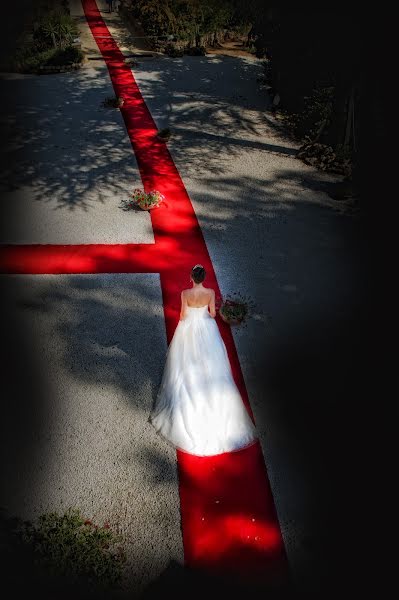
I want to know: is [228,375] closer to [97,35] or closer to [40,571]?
[40,571]

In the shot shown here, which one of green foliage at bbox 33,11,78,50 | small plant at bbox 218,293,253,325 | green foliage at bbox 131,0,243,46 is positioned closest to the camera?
small plant at bbox 218,293,253,325

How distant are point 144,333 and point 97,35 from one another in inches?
839

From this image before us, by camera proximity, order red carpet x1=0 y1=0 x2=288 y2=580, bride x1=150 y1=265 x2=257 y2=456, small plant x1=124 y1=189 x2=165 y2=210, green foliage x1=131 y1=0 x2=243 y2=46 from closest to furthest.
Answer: red carpet x1=0 y1=0 x2=288 y2=580 < bride x1=150 y1=265 x2=257 y2=456 < small plant x1=124 y1=189 x2=165 y2=210 < green foliage x1=131 y1=0 x2=243 y2=46

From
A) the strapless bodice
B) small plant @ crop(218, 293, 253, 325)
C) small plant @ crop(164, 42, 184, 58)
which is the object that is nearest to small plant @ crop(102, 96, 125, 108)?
small plant @ crop(164, 42, 184, 58)

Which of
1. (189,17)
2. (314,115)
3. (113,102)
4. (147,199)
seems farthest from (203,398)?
(189,17)

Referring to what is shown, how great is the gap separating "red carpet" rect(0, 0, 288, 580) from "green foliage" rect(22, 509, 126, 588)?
0.73 m

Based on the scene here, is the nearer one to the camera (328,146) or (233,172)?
(233,172)

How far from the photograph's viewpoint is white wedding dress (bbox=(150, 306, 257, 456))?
482cm

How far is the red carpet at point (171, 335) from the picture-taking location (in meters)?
4.14

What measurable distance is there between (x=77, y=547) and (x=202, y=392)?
1923mm

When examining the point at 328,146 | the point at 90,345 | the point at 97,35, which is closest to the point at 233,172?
the point at 328,146

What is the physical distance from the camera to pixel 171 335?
641 cm

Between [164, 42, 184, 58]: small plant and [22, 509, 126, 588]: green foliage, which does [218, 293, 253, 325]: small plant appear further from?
[164, 42, 184, 58]: small plant

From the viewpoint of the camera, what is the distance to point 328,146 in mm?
11734
